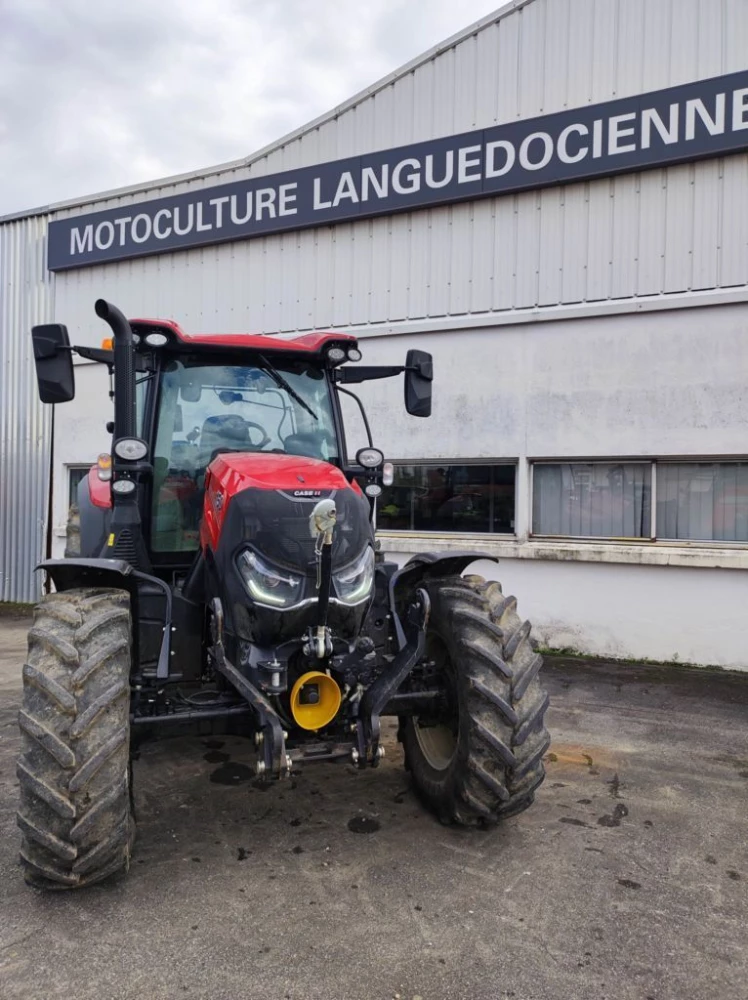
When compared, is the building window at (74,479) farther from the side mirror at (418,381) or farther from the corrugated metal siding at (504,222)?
the side mirror at (418,381)

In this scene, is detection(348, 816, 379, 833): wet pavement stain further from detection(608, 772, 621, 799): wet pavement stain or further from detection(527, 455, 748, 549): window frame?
detection(527, 455, 748, 549): window frame

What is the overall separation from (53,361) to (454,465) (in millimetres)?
5607

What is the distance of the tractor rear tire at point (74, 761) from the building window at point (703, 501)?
6.08 meters

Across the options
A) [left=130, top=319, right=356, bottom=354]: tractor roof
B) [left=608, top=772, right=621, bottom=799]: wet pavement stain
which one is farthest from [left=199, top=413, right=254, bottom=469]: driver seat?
[left=608, top=772, right=621, bottom=799]: wet pavement stain

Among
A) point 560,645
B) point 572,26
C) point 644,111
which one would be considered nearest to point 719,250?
point 644,111

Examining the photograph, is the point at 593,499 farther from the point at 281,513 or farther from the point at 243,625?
the point at 243,625

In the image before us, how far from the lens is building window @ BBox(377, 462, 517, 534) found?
835 centimetres

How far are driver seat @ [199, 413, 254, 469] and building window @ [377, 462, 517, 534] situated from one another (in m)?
4.69

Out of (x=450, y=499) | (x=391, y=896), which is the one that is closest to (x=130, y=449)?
(x=391, y=896)

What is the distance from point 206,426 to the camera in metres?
4.18

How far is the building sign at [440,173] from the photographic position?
24.0ft

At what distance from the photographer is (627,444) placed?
765cm

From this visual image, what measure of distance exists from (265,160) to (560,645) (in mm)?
7071

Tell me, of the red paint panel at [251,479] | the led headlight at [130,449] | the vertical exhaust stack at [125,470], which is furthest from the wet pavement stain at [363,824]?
the led headlight at [130,449]
